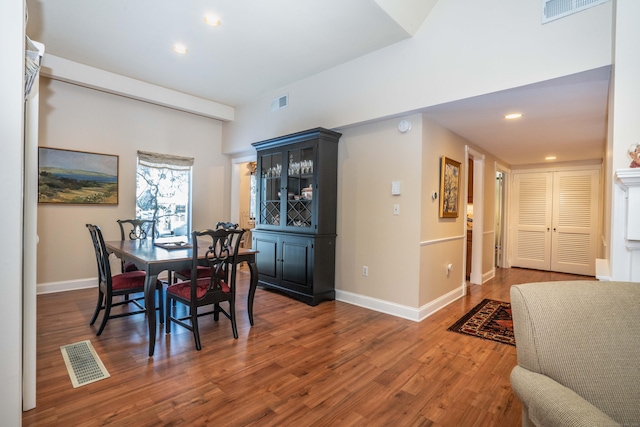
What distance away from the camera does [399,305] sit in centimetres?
353

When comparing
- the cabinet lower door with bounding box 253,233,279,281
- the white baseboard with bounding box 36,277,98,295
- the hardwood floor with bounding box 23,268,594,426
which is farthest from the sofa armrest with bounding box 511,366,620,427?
the white baseboard with bounding box 36,277,98,295

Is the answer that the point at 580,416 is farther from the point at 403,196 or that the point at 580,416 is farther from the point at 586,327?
the point at 403,196

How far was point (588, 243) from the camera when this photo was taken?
586 cm

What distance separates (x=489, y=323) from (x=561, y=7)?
2935mm

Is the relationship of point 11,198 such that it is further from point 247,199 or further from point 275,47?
point 247,199

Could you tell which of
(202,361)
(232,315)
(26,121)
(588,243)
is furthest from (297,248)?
(588,243)

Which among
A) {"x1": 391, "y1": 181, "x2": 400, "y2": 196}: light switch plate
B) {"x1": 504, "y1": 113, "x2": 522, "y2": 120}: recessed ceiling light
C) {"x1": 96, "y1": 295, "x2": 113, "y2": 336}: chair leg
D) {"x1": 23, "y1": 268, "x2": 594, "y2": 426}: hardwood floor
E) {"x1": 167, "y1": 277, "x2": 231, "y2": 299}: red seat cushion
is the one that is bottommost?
{"x1": 23, "y1": 268, "x2": 594, "y2": 426}: hardwood floor

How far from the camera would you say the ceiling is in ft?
9.37

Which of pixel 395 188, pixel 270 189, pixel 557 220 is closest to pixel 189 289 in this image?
pixel 270 189

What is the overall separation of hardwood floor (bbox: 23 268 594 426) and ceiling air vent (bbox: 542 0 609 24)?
2.76 m

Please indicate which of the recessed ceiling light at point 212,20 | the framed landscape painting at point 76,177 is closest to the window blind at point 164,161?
the framed landscape painting at point 76,177

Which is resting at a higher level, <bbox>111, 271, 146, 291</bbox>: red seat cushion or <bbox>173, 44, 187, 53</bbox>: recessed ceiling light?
<bbox>173, 44, 187, 53</bbox>: recessed ceiling light

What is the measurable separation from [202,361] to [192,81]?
3850 mm

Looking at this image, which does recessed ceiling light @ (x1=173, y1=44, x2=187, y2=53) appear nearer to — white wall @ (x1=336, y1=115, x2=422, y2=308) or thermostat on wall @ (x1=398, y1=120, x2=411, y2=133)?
white wall @ (x1=336, y1=115, x2=422, y2=308)
